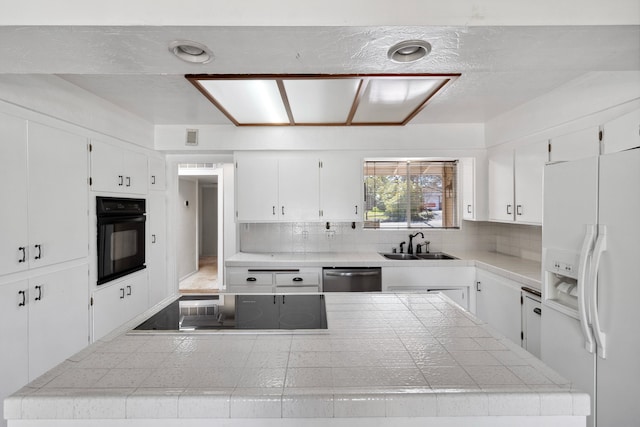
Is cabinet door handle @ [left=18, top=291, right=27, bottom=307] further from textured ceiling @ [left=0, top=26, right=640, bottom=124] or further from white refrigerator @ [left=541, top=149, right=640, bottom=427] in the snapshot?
white refrigerator @ [left=541, top=149, right=640, bottom=427]

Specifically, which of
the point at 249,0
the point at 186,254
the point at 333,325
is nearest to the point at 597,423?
the point at 333,325

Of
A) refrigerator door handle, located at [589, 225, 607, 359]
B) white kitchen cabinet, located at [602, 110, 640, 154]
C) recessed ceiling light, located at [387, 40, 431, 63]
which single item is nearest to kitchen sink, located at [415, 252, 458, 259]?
white kitchen cabinet, located at [602, 110, 640, 154]

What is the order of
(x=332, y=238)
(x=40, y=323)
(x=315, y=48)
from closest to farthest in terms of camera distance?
(x=315, y=48) → (x=40, y=323) → (x=332, y=238)

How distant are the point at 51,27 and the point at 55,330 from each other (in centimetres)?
194

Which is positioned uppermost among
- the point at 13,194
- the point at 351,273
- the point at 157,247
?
the point at 13,194

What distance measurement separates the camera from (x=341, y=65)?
131cm

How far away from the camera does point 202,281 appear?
5.80m

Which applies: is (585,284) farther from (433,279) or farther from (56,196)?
(56,196)

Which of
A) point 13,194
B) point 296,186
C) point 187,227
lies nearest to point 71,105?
point 13,194

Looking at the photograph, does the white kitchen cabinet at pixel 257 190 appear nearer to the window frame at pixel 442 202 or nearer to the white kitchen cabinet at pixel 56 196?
the window frame at pixel 442 202

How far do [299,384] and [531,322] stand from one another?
218cm

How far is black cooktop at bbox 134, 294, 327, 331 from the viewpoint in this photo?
1370 mm

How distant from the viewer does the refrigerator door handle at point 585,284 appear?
4.91 ft

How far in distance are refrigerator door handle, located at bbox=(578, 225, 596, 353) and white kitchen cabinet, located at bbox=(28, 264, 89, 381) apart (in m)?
3.05
